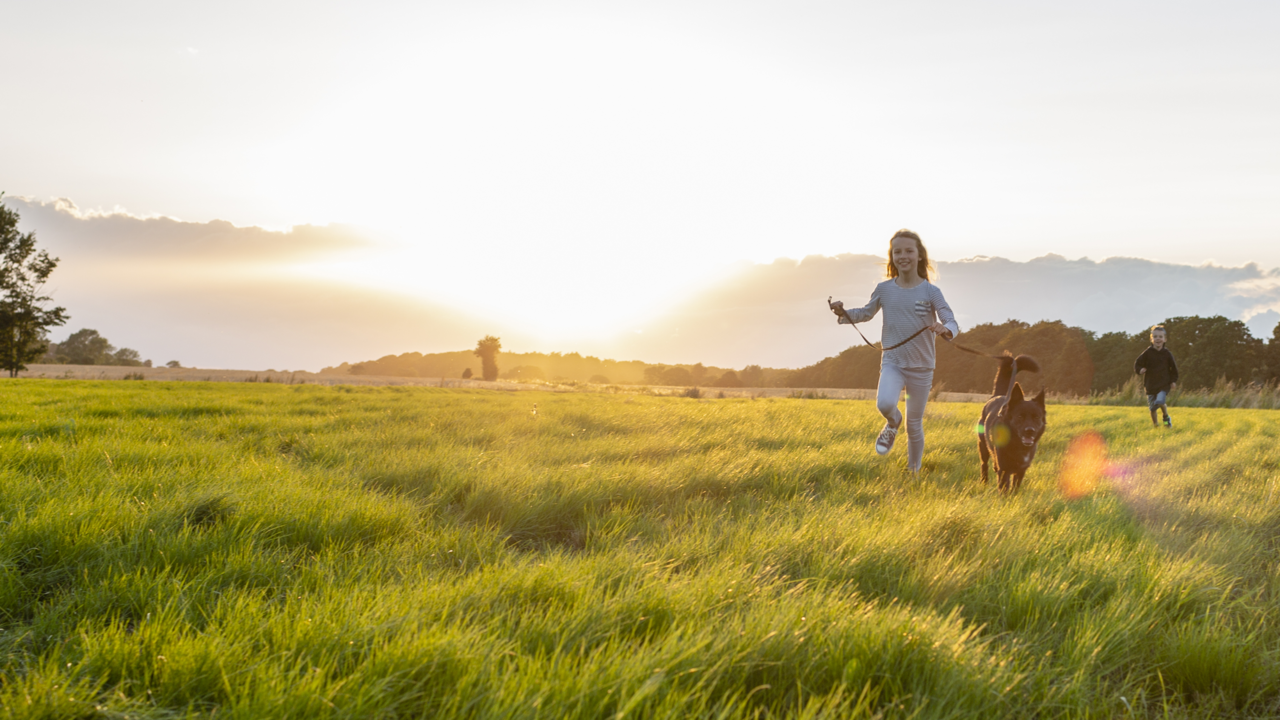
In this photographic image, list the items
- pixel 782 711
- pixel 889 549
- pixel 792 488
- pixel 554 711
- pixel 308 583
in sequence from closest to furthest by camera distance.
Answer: pixel 554 711, pixel 782 711, pixel 308 583, pixel 889 549, pixel 792 488

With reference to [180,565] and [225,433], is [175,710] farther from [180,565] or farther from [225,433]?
[225,433]

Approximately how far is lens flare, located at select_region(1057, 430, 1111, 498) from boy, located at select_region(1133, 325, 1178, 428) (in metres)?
3.69

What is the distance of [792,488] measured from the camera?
516cm

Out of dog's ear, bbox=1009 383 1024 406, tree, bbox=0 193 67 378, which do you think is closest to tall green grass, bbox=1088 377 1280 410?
dog's ear, bbox=1009 383 1024 406

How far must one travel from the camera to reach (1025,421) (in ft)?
16.1

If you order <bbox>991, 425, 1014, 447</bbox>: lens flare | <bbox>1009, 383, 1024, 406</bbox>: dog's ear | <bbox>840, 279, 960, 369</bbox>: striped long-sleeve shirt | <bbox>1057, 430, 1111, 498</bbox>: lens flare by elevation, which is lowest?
<bbox>1057, 430, 1111, 498</bbox>: lens flare

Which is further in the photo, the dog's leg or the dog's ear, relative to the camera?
the dog's leg

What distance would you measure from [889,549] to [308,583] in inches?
113

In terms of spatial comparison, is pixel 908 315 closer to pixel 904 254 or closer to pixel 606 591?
A: pixel 904 254

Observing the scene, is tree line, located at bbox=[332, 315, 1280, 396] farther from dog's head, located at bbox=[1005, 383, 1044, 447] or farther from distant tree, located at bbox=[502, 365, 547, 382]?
dog's head, located at bbox=[1005, 383, 1044, 447]

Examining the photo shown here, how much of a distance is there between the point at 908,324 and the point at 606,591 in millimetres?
4773

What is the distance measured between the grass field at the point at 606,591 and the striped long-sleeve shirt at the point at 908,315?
4.72ft

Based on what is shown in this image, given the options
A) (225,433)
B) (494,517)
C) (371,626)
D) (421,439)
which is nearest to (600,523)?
(494,517)

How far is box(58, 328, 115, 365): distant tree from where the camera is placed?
194 ft
